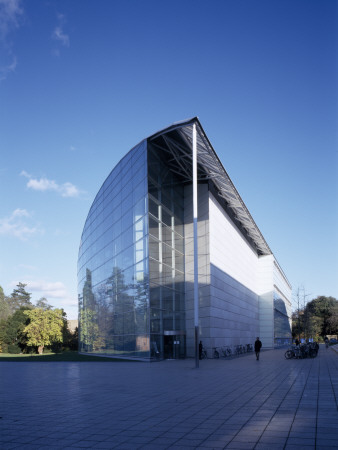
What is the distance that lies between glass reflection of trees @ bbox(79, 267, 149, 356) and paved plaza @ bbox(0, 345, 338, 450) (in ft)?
40.5

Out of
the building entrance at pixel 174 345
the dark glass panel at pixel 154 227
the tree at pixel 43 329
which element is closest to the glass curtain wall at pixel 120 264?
the dark glass panel at pixel 154 227

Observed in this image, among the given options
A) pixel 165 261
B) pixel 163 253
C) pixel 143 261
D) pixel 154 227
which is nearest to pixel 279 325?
pixel 165 261

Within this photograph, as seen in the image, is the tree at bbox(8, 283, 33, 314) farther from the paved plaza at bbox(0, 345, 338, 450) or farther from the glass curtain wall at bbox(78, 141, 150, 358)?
the paved plaza at bbox(0, 345, 338, 450)

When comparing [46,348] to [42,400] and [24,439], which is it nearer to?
[42,400]

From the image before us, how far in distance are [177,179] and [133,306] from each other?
1020cm

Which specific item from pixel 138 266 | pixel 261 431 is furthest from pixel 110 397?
pixel 138 266

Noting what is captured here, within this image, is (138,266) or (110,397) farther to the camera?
(138,266)

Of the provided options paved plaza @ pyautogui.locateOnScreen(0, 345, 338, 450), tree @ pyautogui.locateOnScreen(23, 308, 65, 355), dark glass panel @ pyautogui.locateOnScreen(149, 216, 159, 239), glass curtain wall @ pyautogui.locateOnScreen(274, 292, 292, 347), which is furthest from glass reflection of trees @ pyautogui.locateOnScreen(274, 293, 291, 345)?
paved plaza @ pyautogui.locateOnScreen(0, 345, 338, 450)

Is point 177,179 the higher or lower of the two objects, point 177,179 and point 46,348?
the higher

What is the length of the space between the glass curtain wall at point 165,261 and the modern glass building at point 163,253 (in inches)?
2.6

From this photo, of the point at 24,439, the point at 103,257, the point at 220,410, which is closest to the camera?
the point at 24,439

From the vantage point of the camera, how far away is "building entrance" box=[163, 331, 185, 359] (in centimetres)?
2850

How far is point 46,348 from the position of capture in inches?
2411

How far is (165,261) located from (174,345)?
225 inches
